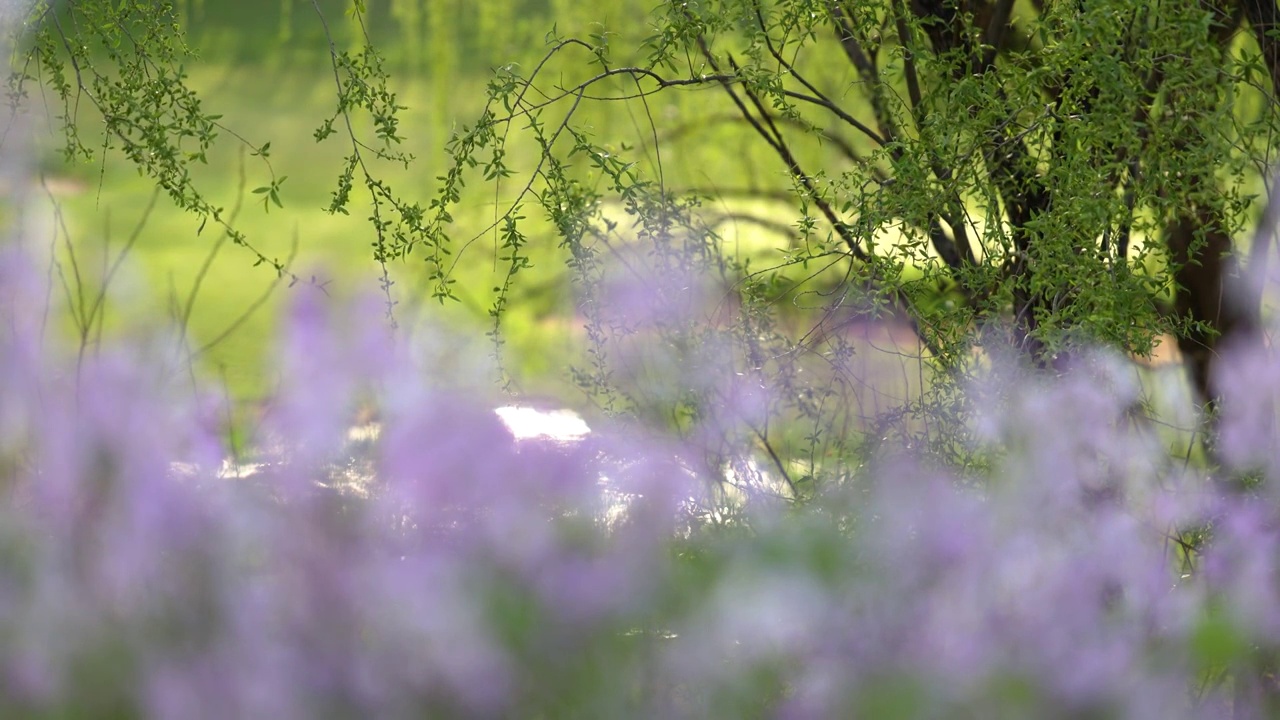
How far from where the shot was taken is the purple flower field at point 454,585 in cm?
65

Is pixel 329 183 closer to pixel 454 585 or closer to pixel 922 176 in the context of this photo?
pixel 922 176

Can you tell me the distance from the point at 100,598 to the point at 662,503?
311mm

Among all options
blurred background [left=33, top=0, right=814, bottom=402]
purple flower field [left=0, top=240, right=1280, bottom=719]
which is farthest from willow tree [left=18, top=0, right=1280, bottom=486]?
purple flower field [left=0, top=240, right=1280, bottom=719]

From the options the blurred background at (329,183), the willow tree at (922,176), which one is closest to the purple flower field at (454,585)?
the blurred background at (329,183)

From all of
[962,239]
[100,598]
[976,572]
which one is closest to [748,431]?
[962,239]

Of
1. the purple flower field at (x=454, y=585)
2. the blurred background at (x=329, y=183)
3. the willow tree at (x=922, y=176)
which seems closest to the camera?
the purple flower field at (x=454, y=585)

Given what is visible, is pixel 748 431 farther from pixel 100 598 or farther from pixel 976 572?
pixel 100 598

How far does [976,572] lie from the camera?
80 cm

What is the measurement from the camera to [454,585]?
660 mm

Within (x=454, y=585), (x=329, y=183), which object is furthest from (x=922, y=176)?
(x=329, y=183)

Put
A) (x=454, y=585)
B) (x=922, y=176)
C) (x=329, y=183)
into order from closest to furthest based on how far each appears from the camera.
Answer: (x=454, y=585) < (x=922, y=176) < (x=329, y=183)

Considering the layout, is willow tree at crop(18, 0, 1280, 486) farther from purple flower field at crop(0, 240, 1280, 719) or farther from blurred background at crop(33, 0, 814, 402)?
purple flower field at crop(0, 240, 1280, 719)

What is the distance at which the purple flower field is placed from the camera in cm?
65

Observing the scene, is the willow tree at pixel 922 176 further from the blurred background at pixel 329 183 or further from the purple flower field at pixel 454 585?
the purple flower field at pixel 454 585
